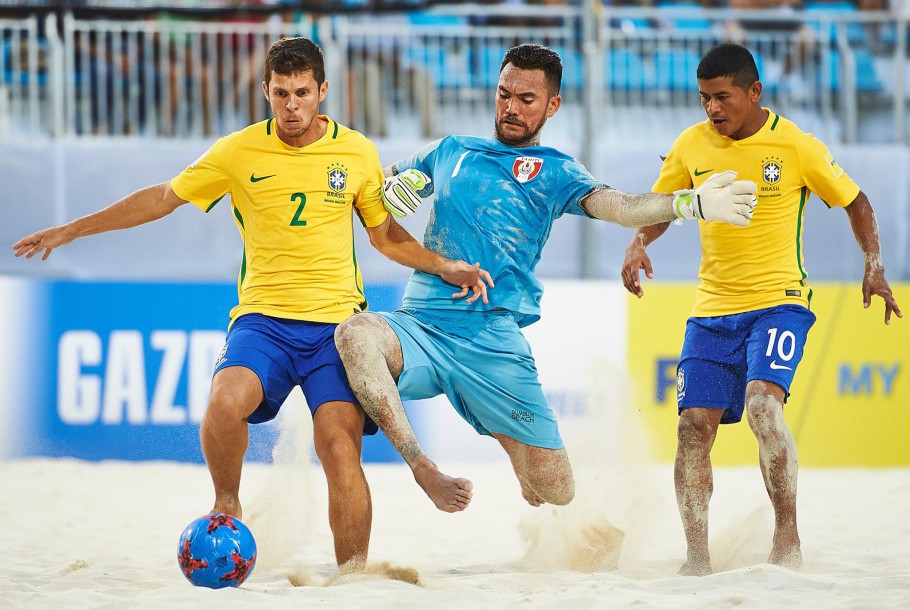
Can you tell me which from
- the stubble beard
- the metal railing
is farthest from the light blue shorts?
the metal railing

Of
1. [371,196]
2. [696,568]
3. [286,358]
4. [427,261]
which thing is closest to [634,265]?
[427,261]

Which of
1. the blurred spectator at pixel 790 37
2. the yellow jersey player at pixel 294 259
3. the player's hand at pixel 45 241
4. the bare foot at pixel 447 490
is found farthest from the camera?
the blurred spectator at pixel 790 37

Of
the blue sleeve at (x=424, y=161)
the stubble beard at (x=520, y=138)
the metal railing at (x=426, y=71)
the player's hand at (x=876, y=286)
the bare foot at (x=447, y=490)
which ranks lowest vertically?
the bare foot at (x=447, y=490)

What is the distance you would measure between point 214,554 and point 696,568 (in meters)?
2.09

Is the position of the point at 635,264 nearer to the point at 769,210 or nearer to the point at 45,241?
the point at 769,210

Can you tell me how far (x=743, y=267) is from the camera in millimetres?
5062

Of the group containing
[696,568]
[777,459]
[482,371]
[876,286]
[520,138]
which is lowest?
[696,568]

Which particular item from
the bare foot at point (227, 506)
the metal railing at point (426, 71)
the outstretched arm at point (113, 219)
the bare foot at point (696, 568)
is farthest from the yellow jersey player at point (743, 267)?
the metal railing at point (426, 71)

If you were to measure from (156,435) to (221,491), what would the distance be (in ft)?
12.2

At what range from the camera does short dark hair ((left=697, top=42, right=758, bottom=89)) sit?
4879 mm

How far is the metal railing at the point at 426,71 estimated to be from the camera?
984 cm

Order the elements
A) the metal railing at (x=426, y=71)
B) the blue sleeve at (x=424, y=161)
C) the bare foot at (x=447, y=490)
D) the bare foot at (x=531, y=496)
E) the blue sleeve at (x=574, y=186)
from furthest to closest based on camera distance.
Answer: the metal railing at (x=426, y=71) → the blue sleeve at (x=424, y=161) → the bare foot at (x=531, y=496) → the blue sleeve at (x=574, y=186) → the bare foot at (x=447, y=490)

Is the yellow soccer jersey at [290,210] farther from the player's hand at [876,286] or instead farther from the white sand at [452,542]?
the player's hand at [876,286]

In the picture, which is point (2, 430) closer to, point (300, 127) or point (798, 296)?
point (300, 127)
